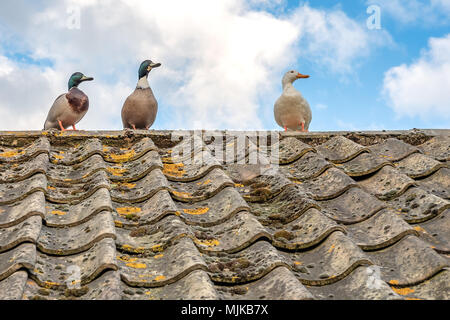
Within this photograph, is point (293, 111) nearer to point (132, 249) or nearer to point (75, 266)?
point (132, 249)

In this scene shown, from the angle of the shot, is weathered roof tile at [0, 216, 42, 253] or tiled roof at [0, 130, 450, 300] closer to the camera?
tiled roof at [0, 130, 450, 300]

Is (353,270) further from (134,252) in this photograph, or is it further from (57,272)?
(57,272)

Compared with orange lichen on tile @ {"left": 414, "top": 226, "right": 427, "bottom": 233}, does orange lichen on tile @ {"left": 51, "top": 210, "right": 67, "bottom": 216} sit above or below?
above

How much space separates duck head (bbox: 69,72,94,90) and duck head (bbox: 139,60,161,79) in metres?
0.75

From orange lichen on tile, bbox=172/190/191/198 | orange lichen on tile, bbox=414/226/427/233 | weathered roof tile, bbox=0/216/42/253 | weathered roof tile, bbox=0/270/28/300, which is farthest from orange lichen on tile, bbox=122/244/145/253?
orange lichen on tile, bbox=414/226/427/233

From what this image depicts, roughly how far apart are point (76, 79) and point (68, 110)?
Result: 0.93m

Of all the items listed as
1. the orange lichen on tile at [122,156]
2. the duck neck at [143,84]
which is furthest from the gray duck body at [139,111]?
the orange lichen on tile at [122,156]

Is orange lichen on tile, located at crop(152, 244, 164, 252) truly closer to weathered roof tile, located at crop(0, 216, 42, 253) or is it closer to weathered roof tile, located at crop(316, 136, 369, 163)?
weathered roof tile, located at crop(0, 216, 42, 253)

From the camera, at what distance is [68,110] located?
6.29 meters

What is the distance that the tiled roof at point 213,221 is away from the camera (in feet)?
7.27

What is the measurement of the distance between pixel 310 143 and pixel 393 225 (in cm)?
203

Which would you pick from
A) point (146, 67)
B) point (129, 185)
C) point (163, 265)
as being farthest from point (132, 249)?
point (146, 67)

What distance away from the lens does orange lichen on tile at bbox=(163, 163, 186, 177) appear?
11.9 ft
